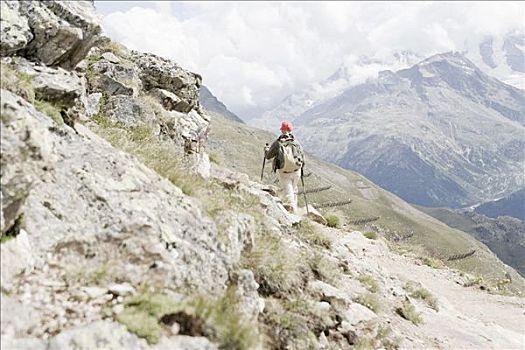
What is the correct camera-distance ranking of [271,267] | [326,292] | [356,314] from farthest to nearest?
[356,314], [326,292], [271,267]

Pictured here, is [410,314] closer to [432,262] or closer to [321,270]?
[321,270]

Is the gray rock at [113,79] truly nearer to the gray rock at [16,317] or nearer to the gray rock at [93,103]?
the gray rock at [93,103]

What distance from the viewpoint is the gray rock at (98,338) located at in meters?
5.25

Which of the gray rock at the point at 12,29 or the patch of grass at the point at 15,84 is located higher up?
the gray rock at the point at 12,29

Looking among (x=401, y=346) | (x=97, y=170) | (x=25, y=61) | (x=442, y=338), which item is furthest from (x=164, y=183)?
(x=442, y=338)

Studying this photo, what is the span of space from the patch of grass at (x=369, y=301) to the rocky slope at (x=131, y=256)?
0.03 m

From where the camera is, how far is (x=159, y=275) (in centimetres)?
684

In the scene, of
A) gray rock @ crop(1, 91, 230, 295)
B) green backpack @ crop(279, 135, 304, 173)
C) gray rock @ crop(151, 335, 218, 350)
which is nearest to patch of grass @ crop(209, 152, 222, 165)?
green backpack @ crop(279, 135, 304, 173)

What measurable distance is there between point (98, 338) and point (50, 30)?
7.69m

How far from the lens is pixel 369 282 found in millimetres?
13914

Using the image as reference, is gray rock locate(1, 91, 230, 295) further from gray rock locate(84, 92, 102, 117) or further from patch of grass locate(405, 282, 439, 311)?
patch of grass locate(405, 282, 439, 311)

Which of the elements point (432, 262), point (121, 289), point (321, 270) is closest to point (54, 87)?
point (121, 289)

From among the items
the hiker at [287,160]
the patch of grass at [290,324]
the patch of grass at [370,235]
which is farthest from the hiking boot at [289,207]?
the patch of grass at [290,324]

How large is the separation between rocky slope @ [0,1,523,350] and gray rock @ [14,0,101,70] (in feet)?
0.13
